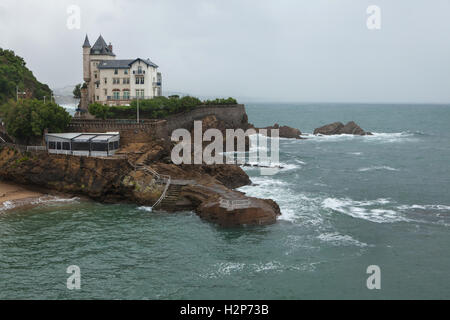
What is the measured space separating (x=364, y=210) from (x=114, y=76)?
5422 cm

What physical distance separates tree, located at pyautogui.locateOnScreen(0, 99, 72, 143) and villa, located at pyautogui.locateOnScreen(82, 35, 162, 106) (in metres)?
20.2

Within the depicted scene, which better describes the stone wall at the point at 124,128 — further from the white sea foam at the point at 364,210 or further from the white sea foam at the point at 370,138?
the white sea foam at the point at 370,138

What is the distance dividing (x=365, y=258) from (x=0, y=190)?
4544 cm

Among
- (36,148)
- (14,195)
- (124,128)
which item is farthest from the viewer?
(124,128)

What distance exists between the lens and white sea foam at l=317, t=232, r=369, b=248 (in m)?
41.3

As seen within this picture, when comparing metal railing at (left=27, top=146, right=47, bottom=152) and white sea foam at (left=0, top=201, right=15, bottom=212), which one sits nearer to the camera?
white sea foam at (left=0, top=201, right=15, bottom=212)

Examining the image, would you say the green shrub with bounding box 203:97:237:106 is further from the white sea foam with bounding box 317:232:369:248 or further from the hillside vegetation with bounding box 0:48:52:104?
the white sea foam with bounding box 317:232:369:248

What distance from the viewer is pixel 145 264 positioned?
3719 centimetres

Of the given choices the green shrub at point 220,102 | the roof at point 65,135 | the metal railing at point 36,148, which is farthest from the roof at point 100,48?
the metal railing at point 36,148

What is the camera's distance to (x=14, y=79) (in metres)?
102

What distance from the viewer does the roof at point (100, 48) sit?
8756 centimetres

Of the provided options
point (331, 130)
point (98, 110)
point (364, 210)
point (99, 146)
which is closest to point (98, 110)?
point (98, 110)

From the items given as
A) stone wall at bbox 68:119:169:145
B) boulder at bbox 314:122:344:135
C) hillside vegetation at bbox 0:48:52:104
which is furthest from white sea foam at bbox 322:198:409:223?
boulder at bbox 314:122:344:135

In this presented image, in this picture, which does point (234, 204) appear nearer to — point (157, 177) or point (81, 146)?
point (157, 177)
